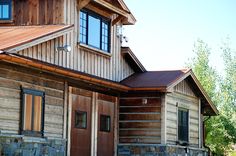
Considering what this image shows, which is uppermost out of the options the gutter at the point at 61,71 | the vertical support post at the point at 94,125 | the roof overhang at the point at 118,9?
the roof overhang at the point at 118,9

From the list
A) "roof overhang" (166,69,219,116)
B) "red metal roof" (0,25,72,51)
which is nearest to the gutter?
"red metal roof" (0,25,72,51)

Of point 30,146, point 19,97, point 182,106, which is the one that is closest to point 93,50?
point 19,97

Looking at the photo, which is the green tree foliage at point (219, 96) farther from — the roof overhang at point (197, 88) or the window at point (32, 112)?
the window at point (32, 112)

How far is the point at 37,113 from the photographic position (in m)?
20.0

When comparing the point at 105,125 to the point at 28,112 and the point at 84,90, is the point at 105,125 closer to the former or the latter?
the point at 84,90

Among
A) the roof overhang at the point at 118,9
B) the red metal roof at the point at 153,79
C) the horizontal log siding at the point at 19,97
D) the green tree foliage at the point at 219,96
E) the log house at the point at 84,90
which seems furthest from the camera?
the green tree foliage at the point at 219,96

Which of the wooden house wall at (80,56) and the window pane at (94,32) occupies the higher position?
the window pane at (94,32)

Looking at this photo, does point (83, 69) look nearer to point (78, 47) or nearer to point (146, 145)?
point (78, 47)

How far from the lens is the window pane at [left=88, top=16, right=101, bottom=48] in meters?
23.7

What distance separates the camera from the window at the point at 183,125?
86.7 feet

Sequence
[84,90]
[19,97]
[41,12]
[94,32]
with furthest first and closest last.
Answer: [94,32] → [84,90] → [41,12] → [19,97]

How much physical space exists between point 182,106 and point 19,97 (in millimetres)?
9260

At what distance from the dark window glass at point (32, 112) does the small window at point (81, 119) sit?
8.13 ft

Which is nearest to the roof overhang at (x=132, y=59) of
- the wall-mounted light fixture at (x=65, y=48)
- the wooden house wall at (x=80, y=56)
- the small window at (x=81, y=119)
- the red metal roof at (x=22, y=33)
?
the wooden house wall at (x=80, y=56)
